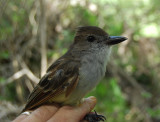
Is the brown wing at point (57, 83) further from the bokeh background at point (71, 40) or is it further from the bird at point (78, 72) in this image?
the bokeh background at point (71, 40)

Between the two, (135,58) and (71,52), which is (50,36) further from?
(71,52)

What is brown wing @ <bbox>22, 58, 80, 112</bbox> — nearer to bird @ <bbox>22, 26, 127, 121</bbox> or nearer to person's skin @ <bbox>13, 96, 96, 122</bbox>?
bird @ <bbox>22, 26, 127, 121</bbox>

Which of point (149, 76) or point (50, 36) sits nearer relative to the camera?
point (50, 36)

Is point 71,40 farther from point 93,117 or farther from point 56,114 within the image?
point 56,114

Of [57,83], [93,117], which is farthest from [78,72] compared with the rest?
[93,117]

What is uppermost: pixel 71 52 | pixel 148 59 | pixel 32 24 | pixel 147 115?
pixel 32 24

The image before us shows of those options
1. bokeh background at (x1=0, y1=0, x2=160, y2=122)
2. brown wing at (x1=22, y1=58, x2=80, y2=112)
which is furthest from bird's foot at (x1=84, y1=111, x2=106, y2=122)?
bokeh background at (x1=0, y1=0, x2=160, y2=122)

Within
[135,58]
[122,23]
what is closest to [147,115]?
[135,58]
